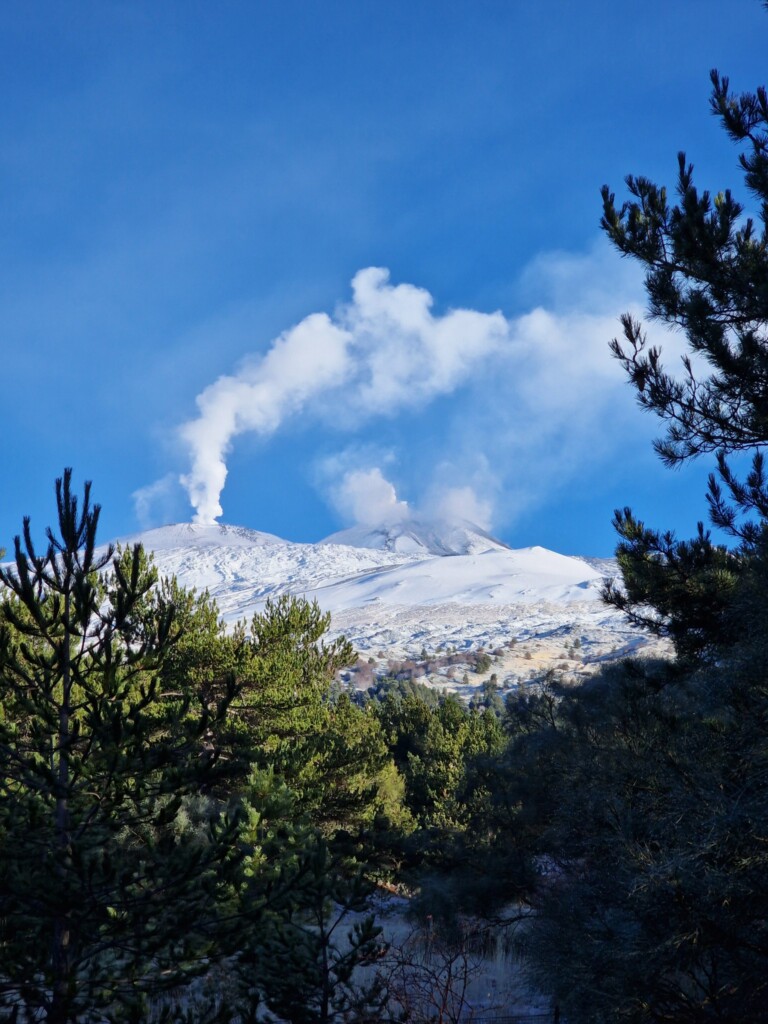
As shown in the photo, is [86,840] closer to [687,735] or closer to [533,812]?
[687,735]

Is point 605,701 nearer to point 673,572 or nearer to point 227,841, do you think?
point 673,572

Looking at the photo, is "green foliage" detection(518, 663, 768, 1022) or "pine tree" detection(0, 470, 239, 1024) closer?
"pine tree" detection(0, 470, 239, 1024)

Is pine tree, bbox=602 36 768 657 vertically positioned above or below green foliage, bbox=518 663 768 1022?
above

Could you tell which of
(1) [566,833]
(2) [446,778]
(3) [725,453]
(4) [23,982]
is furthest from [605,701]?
(2) [446,778]

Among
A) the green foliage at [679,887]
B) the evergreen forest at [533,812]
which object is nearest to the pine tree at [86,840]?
the evergreen forest at [533,812]

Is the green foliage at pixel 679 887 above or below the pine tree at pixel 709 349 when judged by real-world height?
below

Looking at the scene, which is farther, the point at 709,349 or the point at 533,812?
the point at 533,812

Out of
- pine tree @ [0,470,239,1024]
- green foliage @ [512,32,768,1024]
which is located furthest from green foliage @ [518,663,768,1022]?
pine tree @ [0,470,239,1024]

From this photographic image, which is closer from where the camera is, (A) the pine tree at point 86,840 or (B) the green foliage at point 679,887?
(A) the pine tree at point 86,840

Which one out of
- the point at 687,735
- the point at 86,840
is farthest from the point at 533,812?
the point at 86,840

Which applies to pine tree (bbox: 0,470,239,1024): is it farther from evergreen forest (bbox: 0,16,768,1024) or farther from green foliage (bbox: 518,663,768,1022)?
green foliage (bbox: 518,663,768,1022)

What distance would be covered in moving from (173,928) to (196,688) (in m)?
A: 12.9

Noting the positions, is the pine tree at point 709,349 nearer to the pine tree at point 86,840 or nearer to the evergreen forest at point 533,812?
the evergreen forest at point 533,812

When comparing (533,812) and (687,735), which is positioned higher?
(687,735)
